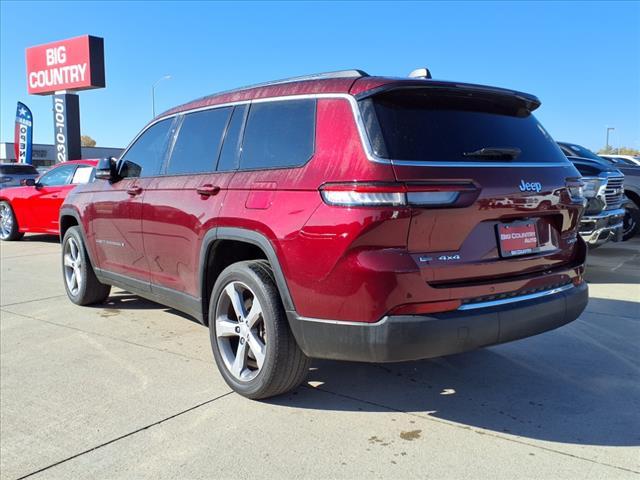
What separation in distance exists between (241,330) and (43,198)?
336 inches

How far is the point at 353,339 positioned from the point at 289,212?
76 cm

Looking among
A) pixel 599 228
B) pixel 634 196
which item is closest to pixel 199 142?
pixel 599 228

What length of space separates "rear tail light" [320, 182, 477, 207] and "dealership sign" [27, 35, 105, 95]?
20786mm

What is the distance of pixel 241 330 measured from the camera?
3.43 m

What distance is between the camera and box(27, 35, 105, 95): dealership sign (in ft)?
68.7

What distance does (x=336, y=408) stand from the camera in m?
3.29

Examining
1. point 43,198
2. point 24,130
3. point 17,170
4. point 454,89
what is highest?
point 24,130

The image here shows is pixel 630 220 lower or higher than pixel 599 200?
lower

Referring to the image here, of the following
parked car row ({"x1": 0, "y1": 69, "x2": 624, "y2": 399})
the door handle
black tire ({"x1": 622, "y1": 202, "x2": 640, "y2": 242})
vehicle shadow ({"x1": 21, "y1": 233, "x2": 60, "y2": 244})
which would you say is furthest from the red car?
black tire ({"x1": 622, "y1": 202, "x2": 640, "y2": 242})

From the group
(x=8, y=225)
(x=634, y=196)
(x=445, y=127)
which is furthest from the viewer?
(x=8, y=225)

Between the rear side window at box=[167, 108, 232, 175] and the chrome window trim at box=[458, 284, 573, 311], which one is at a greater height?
the rear side window at box=[167, 108, 232, 175]

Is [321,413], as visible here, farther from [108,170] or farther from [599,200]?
[599,200]

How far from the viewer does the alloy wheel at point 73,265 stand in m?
5.76

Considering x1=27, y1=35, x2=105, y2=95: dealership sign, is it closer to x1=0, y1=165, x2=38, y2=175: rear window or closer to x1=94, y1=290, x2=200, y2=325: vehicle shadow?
x1=0, y1=165, x2=38, y2=175: rear window
